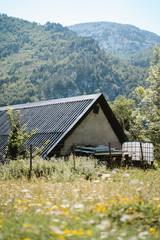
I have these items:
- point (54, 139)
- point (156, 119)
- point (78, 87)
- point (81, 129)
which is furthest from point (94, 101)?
point (78, 87)

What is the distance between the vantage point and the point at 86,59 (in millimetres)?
170500

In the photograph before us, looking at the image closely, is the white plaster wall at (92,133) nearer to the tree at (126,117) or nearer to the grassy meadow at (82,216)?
the grassy meadow at (82,216)

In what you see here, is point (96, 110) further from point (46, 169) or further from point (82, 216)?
point (82, 216)

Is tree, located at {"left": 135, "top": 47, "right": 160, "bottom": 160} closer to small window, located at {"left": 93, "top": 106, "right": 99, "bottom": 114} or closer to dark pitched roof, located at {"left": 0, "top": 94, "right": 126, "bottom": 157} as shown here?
dark pitched roof, located at {"left": 0, "top": 94, "right": 126, "bottom": 157}

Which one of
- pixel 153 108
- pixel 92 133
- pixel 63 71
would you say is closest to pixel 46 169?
pixel 92 133

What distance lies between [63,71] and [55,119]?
146 m

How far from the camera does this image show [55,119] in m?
18.0

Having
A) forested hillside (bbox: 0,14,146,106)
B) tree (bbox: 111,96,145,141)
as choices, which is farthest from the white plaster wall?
forested hillside (bbox: 0,14,146,106)

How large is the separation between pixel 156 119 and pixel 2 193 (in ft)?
76.6

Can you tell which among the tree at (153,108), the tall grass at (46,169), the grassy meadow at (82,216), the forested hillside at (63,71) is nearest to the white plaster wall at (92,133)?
the tall grass at (46,169)

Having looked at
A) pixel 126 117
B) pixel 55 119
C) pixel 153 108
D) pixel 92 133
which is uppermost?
pixel 153 108

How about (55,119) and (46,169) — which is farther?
(55,119)

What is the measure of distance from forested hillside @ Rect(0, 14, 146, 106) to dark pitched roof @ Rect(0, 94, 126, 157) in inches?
4300

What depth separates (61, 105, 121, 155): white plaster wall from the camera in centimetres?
1684
